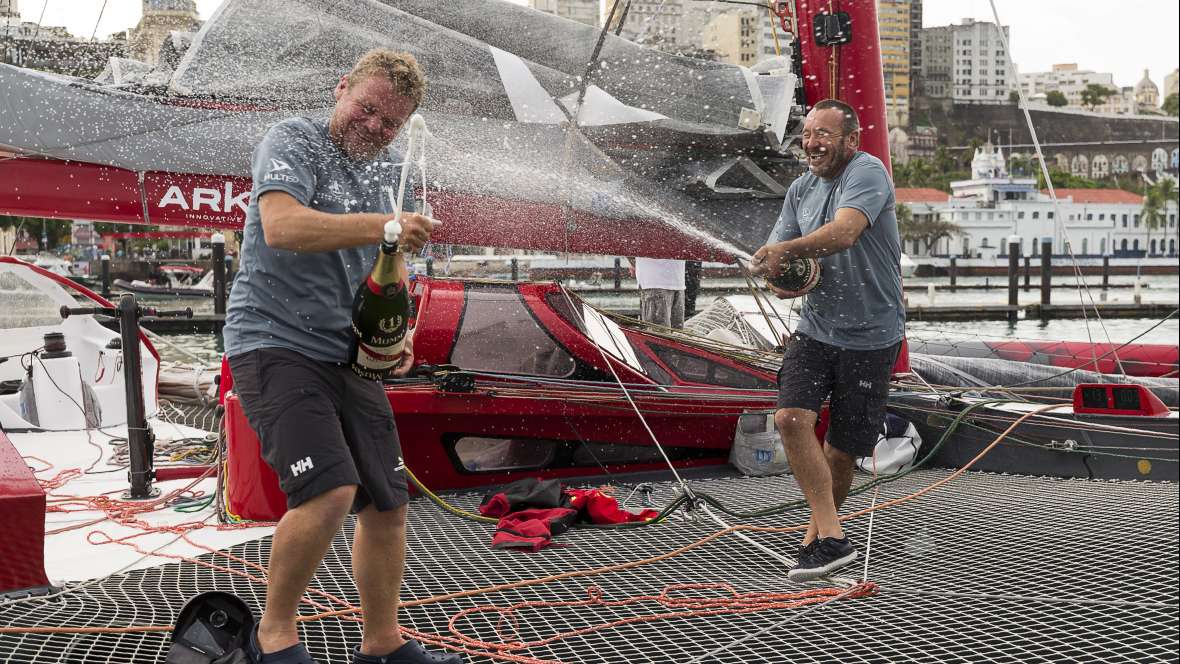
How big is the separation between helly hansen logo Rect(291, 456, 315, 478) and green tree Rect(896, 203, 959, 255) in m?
88.6

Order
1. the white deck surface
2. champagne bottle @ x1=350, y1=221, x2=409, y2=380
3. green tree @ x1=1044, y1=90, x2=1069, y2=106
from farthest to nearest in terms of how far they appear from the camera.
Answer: green tree @ x1=1044, y1=90, x2=1069, y2=106, the white deck surface, champagne bottle @ x1=350, y1=221, x2=409, y2=380

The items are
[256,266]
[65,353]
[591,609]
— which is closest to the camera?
[256,266]

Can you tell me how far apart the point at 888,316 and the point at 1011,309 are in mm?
28766

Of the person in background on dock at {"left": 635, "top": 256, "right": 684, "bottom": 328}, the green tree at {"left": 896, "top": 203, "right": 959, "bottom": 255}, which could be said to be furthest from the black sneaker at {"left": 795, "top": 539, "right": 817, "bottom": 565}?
the green tree at {"left": 896, "top": 203, "right": 959, "bottom": 255}

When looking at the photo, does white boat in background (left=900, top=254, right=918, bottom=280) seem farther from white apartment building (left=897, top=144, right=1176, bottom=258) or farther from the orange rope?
white apartment building (left=897, top=144, right=1176, bottom=258)

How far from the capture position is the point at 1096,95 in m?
160

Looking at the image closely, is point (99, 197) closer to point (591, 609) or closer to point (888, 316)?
point (591, 609)

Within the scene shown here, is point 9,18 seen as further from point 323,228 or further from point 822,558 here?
point 822,558

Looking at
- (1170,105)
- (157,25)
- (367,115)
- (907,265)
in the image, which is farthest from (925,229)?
(367,115)

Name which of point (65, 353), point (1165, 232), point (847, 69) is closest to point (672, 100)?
point (847, 69)

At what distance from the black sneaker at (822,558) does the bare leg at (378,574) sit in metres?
1.73

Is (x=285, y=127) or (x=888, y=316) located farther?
(x=888, y=316)

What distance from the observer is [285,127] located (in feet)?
8.32

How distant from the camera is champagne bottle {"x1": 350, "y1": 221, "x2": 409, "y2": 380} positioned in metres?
2.49
